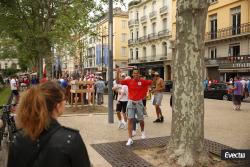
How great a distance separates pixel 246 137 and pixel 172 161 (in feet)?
10.4

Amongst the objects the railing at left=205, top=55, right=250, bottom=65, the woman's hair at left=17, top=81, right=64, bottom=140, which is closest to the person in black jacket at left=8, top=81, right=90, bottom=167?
the woman's hair at left=17, top=81, right=64, bottom=140

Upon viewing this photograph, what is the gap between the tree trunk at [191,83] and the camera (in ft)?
19.1

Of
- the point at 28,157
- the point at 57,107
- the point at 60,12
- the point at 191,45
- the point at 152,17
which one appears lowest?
the point at 28,157

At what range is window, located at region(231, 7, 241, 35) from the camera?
30422 millimetres

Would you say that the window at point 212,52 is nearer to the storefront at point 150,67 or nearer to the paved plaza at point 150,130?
the storefront at point 150,67

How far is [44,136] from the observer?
2029 millimetres

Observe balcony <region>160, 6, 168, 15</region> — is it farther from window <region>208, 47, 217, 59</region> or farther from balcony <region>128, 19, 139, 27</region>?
window <region>208, 47, 217, 59</region>

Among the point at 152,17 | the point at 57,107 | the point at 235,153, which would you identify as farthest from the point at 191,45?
the point at 152,17

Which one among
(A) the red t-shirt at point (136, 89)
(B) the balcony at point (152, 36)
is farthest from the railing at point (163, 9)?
(A) the red t-shirt at point (136, 89)

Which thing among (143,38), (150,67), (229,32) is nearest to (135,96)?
(229,32)

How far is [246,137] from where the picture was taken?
8203mm

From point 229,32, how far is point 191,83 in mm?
27246

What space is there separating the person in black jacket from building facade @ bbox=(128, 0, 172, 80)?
40.8 m

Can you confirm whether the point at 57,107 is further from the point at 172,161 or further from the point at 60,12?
the point at 60,12
